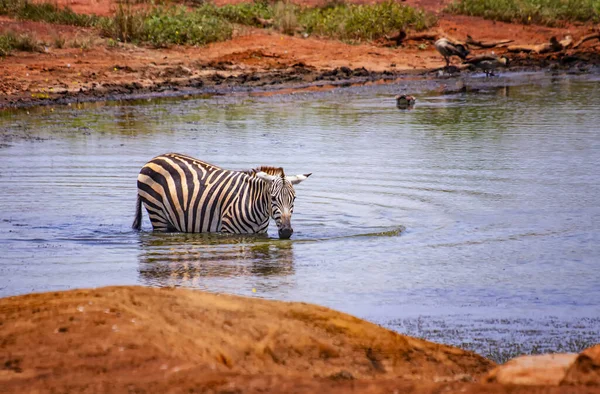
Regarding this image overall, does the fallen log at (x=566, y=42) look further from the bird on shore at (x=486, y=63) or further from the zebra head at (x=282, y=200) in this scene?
the zebra head at (x=282, y=200)

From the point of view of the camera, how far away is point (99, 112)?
20.7 meters

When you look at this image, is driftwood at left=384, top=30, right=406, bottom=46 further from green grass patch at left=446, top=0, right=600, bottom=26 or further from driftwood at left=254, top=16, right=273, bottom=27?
green grass patch at left=446, top=0, right=600, bottom=26

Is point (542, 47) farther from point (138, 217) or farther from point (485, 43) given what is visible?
point (138, 217)

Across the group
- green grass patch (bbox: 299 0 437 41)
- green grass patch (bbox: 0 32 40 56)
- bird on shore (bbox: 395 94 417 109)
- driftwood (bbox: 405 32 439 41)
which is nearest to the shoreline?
green grass patch (bbox: 0 32 40 56)

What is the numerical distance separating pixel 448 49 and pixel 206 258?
18831mm

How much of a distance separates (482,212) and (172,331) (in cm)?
647

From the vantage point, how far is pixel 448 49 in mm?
27297

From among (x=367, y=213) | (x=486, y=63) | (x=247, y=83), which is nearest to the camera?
(x=367, y=213)

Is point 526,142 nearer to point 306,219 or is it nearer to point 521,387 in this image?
point 306,219

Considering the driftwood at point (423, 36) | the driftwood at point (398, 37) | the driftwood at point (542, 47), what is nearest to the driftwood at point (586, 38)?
the driftwood at point (542, 47)

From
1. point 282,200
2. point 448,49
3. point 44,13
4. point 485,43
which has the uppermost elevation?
point 44,13

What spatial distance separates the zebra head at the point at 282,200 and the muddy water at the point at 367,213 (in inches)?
9.5

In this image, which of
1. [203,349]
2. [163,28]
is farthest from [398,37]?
[203,349]

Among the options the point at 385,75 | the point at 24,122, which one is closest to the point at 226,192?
the point at 24,122
